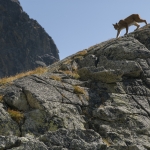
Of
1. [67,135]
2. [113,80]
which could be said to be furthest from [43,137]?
[113,80]

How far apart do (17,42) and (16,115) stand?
585 ft

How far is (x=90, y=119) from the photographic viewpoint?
16500 mm

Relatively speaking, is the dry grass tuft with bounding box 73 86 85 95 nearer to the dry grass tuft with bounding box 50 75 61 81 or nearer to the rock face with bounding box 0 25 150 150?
the rock face with bounding box 0 25 150 150

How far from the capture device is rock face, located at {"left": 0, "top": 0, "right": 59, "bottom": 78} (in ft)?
589

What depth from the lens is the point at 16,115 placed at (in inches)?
588

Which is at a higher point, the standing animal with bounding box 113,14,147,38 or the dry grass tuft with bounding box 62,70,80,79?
the standing animal with bounding box 113,14,147,38

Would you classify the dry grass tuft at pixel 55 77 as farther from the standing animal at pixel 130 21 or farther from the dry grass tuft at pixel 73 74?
the standing animal at pixel 130 21

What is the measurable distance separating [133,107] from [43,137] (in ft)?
29.1

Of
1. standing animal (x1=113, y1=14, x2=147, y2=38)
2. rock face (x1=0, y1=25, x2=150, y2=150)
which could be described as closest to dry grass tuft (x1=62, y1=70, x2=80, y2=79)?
rock face (x1=0, y1=25, x2=150, y2=150)

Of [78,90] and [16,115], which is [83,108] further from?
[16,115]

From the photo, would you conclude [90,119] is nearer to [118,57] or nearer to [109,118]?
[109,118]

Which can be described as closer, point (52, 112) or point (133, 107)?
point (52, 112)

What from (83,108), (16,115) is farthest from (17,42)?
(16,115)

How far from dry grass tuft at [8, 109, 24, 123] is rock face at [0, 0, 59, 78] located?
162m
